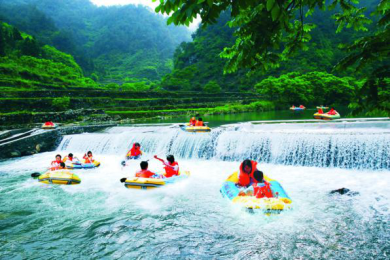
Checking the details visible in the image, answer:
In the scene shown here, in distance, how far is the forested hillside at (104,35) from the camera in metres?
79.9

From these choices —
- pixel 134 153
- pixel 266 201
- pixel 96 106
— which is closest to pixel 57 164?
pixel 134 153

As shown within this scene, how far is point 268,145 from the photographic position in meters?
12.4

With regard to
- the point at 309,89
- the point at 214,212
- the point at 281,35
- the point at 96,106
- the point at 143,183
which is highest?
the point at 309,89

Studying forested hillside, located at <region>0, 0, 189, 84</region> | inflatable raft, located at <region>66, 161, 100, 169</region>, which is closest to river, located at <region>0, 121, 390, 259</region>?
inflatable raft, located at <region>66, 161, 100, 169</region>

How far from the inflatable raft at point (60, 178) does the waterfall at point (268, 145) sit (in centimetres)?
581

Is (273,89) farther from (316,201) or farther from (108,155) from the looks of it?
(316,201)

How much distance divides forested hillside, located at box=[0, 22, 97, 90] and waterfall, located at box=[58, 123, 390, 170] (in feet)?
60.7

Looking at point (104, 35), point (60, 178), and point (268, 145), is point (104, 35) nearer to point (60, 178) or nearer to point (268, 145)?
point (268, 145)

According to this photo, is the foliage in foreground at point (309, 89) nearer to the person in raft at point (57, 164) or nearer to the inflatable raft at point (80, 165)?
the inflatable raft at point (80, 165)

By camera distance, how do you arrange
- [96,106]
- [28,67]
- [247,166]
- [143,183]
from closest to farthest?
[247,166], [143,183], [96,106], [28,67]

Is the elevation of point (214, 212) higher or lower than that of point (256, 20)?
lower

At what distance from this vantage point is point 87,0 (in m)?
143

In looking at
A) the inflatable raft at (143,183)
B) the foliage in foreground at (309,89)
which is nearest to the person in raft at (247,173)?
the inflatable raft at (143,183)

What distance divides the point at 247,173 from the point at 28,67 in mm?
43012
